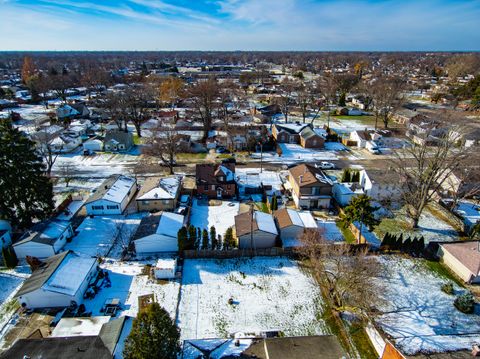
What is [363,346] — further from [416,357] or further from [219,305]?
[219,305]

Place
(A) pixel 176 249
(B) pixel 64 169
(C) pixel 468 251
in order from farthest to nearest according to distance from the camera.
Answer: (B) pixel 64 169 < (A) pixel 176 249 < (C) pixel 468 251

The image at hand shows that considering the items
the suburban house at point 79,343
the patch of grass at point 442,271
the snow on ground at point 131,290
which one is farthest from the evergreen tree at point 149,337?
the patch of grass at point 442,271

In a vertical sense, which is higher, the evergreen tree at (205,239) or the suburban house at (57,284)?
the evergreen tree at (205,239)

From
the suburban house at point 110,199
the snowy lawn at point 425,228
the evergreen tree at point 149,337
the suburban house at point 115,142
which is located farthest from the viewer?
the suburban house at point 115,142

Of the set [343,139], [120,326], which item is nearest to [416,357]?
[120,326]

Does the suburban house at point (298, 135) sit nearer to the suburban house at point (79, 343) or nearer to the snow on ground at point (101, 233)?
the snow on ground at point (101, 233)

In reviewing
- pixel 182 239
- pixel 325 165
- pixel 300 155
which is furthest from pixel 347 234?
pixel 300 155

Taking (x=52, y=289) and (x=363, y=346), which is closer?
(x=363, y=346)
